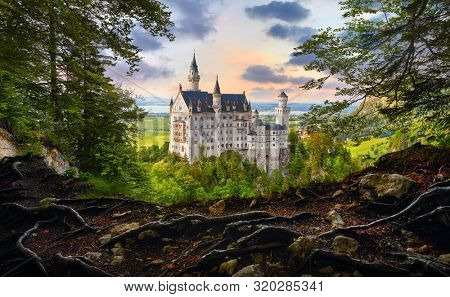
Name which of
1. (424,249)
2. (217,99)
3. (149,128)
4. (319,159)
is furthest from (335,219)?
(217,99)

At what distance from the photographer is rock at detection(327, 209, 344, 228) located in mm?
3023

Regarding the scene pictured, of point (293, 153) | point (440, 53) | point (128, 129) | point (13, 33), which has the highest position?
point (13, 33)

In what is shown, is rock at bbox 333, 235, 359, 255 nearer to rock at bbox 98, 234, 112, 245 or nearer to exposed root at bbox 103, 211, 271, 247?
exposed root at bbox 103, 211, 271, 247

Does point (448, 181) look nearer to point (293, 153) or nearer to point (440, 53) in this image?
point (440, 53)

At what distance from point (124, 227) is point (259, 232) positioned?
1.49 meters

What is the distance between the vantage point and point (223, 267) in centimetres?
269

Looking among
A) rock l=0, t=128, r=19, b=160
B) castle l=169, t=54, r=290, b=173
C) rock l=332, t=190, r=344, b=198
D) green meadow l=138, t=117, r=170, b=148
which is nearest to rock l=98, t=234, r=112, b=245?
rock l=332, t=190, r=344, b=198

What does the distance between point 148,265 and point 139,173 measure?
13.4 feet

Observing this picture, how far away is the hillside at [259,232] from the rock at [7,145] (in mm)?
1511

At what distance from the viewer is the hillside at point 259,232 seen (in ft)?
8.73

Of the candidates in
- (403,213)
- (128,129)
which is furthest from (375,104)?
(128,129)

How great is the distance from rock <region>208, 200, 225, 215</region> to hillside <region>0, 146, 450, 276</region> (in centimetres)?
1

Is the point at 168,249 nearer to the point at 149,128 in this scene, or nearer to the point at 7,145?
the point at 7,145

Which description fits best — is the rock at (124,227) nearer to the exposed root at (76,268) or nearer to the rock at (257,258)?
the exposed root at (76,268)
